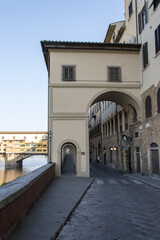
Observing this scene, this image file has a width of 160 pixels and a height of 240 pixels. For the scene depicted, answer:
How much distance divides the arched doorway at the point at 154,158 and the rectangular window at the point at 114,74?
6324mm

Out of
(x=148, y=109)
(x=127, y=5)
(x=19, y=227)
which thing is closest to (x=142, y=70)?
(x=148, y=109)

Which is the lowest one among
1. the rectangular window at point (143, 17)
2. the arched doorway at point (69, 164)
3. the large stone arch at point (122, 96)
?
the arched doorway at point (69, 164)

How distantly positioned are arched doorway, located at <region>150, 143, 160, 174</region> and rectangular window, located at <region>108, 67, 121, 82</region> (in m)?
6.32

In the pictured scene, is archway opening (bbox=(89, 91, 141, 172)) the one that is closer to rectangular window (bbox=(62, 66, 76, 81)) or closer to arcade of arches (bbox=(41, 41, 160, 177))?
arcade of arches (bbox=(41, 41, 160, 177))

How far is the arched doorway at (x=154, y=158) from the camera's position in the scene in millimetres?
15217

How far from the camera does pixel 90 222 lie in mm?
6168

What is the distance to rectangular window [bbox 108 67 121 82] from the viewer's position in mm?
18656

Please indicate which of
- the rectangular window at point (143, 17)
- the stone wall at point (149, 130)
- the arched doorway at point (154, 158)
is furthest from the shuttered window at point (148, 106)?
the rectangular window at point (143, 17)

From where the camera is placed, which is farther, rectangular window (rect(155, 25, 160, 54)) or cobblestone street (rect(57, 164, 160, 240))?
rectangular window (rect(155, 25, 160, 54))

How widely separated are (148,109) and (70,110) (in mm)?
6194

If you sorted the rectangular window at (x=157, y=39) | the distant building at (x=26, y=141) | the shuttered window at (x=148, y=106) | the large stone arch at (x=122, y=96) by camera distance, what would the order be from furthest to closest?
the distant building at (x=26, y=141) → the large stone arch at (x=122, y=96) → the shuttered window at (x=148, y=106) → the rectangular window at (x=157, y=39)

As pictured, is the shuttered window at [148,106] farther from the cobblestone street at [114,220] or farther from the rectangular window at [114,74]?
the cobblestone street at [114,220]

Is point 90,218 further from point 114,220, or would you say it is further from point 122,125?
point 122,125

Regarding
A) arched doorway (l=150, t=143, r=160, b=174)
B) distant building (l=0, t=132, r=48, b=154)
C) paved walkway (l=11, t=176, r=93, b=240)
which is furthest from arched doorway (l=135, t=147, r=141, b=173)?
distant building (l=0, t=132, r=48, b=154)
